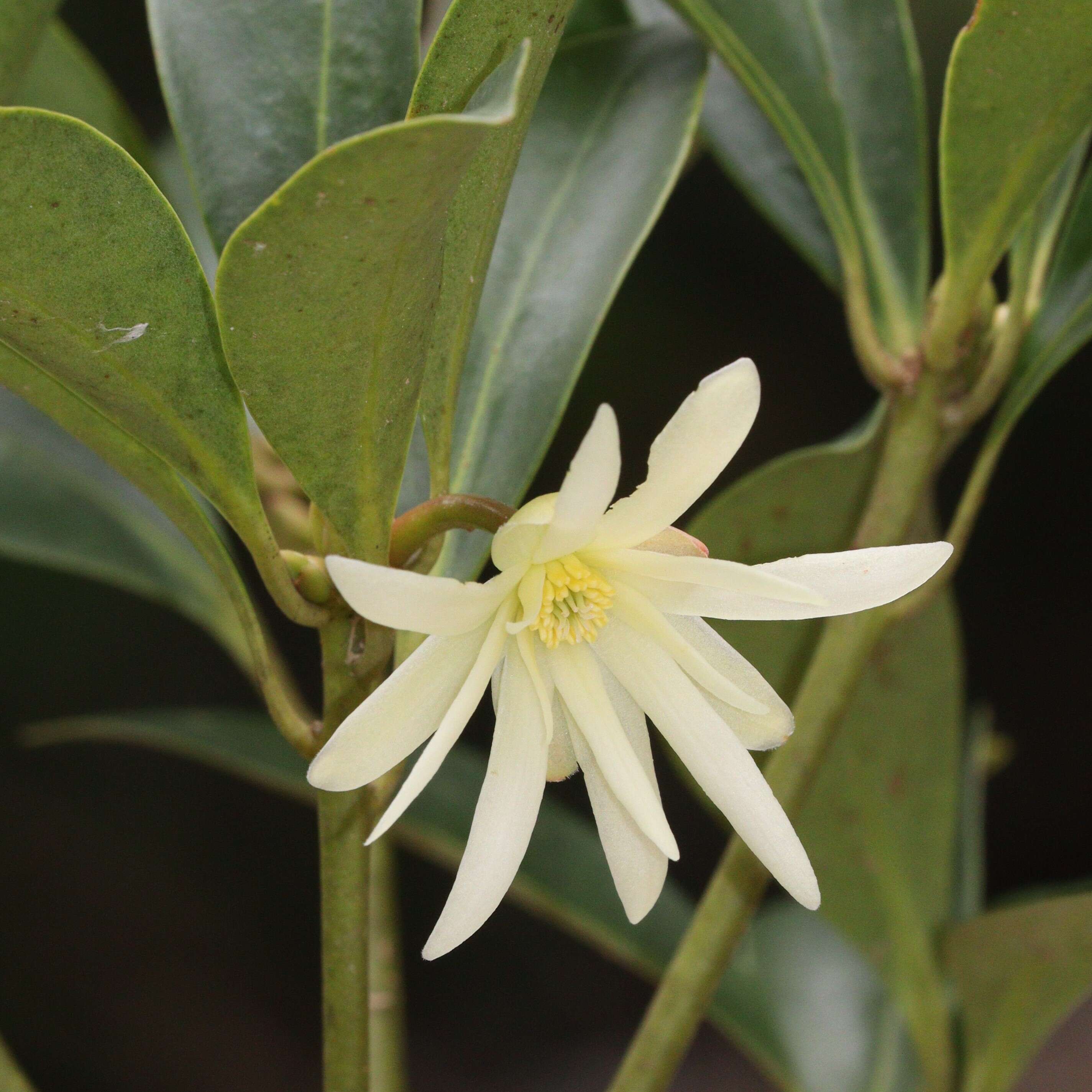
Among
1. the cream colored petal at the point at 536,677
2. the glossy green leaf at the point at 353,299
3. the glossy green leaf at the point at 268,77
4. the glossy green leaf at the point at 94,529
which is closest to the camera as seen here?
the glossy green leaf at the point at 353,299

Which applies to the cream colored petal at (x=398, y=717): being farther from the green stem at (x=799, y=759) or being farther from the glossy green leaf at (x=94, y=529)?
the glossy green leaf at (x=94, y=529)

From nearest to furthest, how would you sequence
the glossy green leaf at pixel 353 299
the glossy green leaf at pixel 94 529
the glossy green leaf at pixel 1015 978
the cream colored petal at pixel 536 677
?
the glossy green leaf at pixel 353 299, the cream colored petal at pixel 536 677, the glossy green leaf at pixel 1015 978, the glossy green leaf at pixel 94 529

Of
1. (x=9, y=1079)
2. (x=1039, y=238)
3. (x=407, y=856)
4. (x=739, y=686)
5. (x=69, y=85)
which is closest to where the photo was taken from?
(x=739, y=686)

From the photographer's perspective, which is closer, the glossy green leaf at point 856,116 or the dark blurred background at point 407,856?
the glossy green leaf at point 856,116

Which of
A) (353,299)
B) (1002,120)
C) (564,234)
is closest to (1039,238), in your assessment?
(1002,120)

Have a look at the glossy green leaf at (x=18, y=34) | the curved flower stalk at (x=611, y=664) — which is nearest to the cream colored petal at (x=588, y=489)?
the curved flower stalk at (x=611, y=664)

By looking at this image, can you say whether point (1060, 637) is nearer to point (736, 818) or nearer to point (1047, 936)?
point (1047, 936)

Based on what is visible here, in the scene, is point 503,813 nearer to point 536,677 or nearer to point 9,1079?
point 536,677

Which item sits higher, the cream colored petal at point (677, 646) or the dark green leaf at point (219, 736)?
the cream colored petal at point (677, 646)
